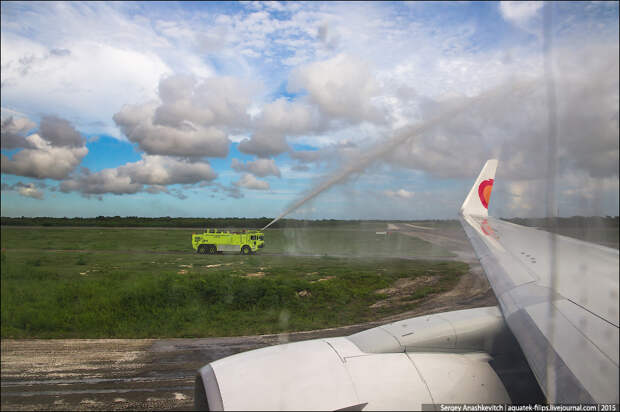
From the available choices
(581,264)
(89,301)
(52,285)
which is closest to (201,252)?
(89,301)

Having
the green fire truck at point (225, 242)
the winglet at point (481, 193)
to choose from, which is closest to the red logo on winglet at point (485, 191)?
the winglet at point (481, 193)

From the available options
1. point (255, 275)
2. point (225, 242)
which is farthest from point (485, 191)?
point (225, 242)

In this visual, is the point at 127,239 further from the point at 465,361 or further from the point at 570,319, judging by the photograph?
the point at 570,319

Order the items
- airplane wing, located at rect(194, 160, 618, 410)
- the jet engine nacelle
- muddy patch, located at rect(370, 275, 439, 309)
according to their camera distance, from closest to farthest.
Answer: airplane wing, located at rect(194, 160, 618, 410)
the jet engine nacelle
muddy patch, located at rect(370, 275, 439, 309)

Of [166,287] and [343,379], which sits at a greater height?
[343,379]

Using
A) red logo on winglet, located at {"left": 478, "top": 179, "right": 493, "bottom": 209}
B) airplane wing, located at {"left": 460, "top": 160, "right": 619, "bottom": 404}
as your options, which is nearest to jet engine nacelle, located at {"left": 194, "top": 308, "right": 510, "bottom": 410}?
airplane wing, located at {"left": 460, "top": 160, "right": 619, "bottom": 404}

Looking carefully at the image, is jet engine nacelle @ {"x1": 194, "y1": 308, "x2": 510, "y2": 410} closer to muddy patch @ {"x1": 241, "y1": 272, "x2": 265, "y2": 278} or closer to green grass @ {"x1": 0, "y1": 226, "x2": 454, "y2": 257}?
green grass @ {"x1": 0, "y1": 226, "x2": 454, "y2": 257}

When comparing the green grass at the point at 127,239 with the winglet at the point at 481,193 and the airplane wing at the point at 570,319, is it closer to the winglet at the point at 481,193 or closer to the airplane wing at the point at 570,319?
the winglet at the point at 481,193
